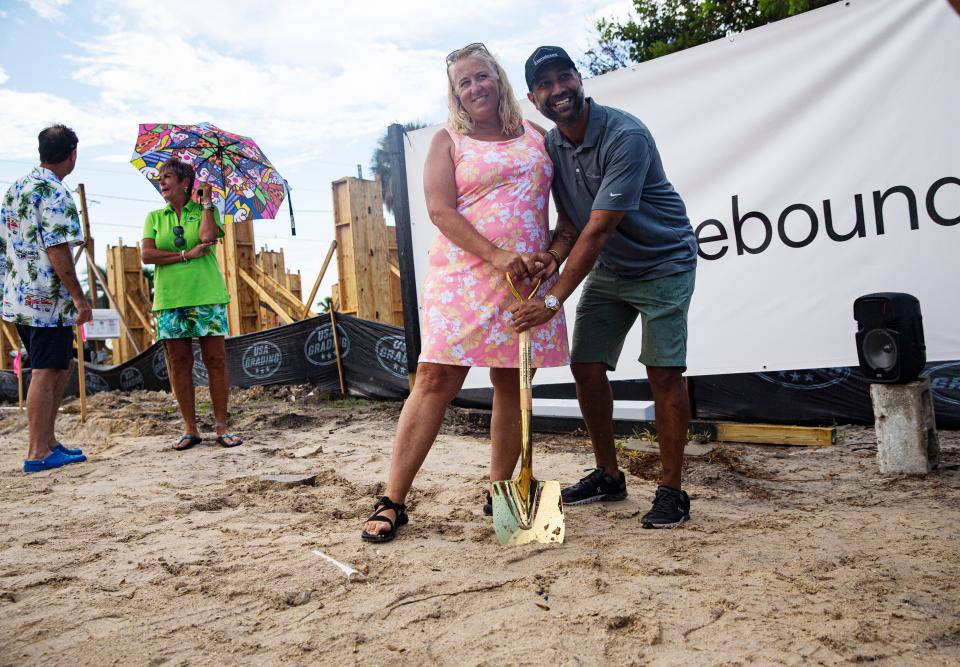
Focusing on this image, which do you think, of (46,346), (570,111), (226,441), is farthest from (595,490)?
(46,346)

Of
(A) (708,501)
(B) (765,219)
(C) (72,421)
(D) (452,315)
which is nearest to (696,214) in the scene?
(B) (765,219)

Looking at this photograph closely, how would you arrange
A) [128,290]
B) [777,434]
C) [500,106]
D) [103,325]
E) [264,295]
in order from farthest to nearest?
1. [128,290]
2. [103,325]
3. [264,295]
4. [777,434]
5. [500,106]

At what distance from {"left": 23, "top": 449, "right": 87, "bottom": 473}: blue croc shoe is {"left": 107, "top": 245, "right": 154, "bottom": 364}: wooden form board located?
9576 mm

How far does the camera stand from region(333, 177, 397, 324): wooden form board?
775 cm

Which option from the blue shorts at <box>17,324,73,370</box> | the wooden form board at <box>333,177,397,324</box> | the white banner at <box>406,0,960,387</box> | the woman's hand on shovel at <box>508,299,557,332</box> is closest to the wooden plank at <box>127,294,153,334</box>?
the wooden form board at <box>333,177,397,324</box>

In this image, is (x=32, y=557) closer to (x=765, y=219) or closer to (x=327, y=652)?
(x=327, y=652)

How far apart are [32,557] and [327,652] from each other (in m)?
1.25

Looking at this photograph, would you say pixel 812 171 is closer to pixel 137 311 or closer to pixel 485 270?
pixel 485 270

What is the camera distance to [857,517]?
241cm

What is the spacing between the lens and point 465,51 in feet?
7.89

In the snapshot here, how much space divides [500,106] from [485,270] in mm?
573

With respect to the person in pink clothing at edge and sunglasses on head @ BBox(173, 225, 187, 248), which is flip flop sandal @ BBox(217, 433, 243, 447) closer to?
sunglasses on head @ BBox(173, 225, 187, 248)

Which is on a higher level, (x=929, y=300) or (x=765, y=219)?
(x=765, y=219)

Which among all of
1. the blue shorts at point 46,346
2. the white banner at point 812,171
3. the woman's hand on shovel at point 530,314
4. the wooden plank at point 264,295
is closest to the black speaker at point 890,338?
the white banner at point 812,171
